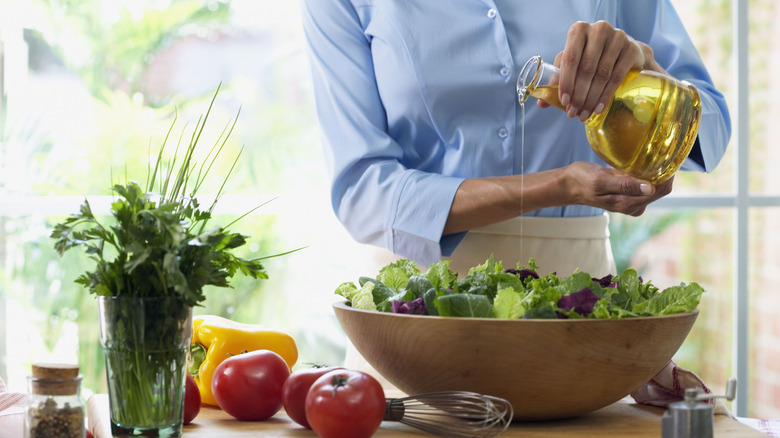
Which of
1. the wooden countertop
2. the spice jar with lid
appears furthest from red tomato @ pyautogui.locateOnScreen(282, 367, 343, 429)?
the spice jar with lid

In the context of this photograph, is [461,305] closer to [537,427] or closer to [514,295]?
[514,295]

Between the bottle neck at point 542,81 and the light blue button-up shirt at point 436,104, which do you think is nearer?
the bottle neck at point 542,81

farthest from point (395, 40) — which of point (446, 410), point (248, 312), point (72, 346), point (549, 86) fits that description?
point (72, 346)

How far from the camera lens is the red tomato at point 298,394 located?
39.0 inches

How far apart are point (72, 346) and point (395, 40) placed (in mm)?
2124

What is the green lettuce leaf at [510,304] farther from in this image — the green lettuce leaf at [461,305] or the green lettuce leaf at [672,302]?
the green lettuce leaf at [672,302]

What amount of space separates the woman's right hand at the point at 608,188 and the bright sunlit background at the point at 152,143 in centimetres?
172

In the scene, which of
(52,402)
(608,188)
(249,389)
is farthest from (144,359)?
(608,188)

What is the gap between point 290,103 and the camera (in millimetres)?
3109

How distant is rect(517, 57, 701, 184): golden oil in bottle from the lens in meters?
1.10

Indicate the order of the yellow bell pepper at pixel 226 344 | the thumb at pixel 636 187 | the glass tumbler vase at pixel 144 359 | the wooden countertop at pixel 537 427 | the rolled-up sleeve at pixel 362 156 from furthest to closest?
the rolled-up sleeve at pixel 362 156 → the yellow bell pepper at pixel 226 344 → the thumb at pixel 636 187 → the wooden countertop at pixel 537 427 → the glass tumbler vase at pixel 144 359

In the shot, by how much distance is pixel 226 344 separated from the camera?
52.6 inches

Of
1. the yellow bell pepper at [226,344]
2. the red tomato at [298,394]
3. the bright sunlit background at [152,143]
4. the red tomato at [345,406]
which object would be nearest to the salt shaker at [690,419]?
the red tomato at [345,406]

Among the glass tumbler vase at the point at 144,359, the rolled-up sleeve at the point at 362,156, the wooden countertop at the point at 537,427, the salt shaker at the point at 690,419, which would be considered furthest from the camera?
the rolled-up sleeve at the point at 362,156
